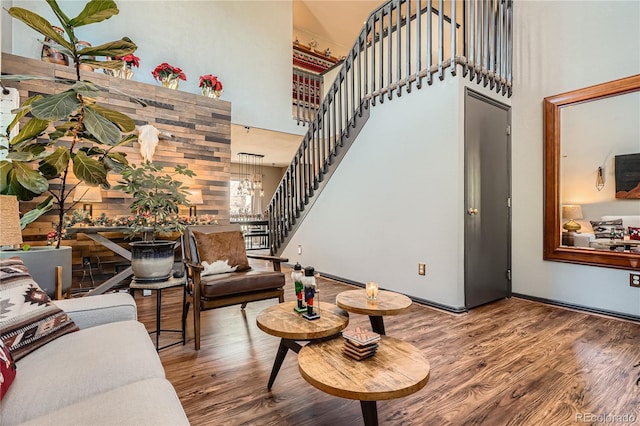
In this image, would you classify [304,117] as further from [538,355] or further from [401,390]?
[401,390]

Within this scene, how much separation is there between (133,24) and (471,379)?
640cm

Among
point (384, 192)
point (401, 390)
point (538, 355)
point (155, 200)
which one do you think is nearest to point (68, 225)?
point (155, 200)

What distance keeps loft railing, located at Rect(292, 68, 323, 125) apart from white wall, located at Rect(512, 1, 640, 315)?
13.5 feet

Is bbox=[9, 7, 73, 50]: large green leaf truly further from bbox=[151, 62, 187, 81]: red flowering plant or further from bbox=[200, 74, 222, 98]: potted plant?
bbox=[200, 74, 222, 98]: potted plant

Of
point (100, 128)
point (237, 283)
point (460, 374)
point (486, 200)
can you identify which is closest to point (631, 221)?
point (486, 200)

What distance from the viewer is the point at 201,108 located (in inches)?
193

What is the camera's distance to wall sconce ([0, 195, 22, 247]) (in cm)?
171

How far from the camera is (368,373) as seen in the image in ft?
4.14

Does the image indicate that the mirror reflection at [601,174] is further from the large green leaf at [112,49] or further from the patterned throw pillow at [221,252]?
the large green leaf at [112,49]

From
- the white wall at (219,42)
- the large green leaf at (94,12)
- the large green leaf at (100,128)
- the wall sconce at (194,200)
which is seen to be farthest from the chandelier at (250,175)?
the large green leaf at (100,128)

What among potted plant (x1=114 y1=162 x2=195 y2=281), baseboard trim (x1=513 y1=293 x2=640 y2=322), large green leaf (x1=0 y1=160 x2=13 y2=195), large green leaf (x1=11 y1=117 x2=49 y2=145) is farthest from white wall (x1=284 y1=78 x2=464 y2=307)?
large green leaf (x1=0 y1=160 x2=13 y2=195)

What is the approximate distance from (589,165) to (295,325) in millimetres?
3413

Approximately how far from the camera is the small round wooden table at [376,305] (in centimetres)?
190

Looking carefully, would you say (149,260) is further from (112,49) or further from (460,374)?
(460,374)
